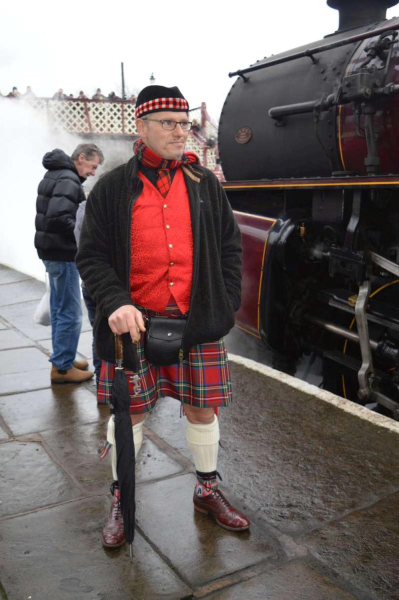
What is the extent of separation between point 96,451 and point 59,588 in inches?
41.9

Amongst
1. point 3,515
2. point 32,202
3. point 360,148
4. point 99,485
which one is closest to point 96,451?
point 99,485

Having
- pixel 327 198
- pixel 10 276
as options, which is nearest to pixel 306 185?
pixel 327 198

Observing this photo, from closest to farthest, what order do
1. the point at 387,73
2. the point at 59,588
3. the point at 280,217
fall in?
1. the point at 59,588
2. the point at 387,73
3. the point at 280,217

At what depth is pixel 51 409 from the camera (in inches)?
142

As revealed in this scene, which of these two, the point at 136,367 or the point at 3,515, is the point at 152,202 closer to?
the point at 136,367

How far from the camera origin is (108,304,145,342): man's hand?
6.50 feet

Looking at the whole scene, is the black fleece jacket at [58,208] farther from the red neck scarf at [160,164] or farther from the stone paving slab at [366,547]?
the stone paving slab at [366,547]

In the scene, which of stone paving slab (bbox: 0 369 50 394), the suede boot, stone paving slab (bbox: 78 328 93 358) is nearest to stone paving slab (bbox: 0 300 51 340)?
stone paving slab (bbox: 78 328 93 358)

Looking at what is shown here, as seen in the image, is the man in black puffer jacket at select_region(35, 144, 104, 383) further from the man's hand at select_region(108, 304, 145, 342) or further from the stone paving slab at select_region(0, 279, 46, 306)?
the stone paving slab at select_region(0, 279, 46, 306)

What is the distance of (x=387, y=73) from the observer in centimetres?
352

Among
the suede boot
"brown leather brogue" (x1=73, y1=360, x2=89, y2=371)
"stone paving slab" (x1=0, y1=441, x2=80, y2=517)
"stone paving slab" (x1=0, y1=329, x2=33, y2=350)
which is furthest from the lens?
"stone paving slab" (x1=0, y1=329, x2=33, y2=350)

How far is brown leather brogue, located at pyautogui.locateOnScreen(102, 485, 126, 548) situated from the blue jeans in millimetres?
1816

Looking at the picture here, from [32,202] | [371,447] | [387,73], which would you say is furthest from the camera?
[32,202]

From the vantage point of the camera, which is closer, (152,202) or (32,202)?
(152,202)
